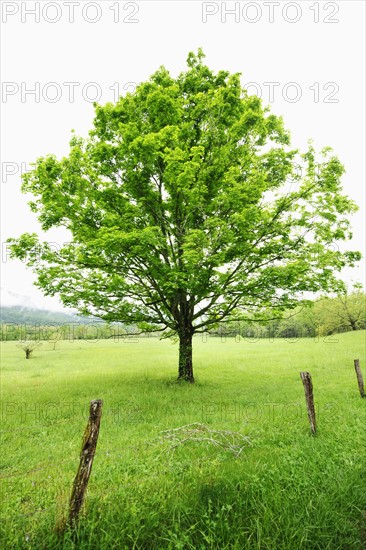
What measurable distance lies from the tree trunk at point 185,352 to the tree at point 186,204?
1887 millimetres

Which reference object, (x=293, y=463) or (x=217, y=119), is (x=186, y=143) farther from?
(x=293, y=463)

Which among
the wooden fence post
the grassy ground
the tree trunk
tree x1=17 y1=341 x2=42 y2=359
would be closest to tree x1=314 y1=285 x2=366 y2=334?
the tree trunk

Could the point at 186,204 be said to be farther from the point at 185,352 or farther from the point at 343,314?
the point at 343,314

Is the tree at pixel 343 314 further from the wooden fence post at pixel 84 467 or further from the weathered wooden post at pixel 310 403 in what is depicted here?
A: the wooden fence post at pixel 84 467

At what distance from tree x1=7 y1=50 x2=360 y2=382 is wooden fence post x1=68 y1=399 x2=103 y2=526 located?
7.20m

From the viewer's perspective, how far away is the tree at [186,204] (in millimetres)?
11672

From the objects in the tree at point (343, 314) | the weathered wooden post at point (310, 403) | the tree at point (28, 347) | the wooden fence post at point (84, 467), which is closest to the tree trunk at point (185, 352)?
the weathered wooden post at point (310, 403)

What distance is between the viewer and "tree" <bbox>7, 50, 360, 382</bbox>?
38.3ft

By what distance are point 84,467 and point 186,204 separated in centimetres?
1073

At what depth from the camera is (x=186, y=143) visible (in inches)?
520

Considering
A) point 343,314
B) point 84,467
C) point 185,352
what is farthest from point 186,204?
point 343,314

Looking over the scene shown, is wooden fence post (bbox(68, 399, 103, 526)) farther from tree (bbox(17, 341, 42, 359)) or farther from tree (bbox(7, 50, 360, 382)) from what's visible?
tree (bbox(17, 341, 42, 359))

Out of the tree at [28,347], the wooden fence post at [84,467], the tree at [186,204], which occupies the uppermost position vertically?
the tree at [186,204]

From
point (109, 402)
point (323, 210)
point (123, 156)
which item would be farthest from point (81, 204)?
point (323, 210)
